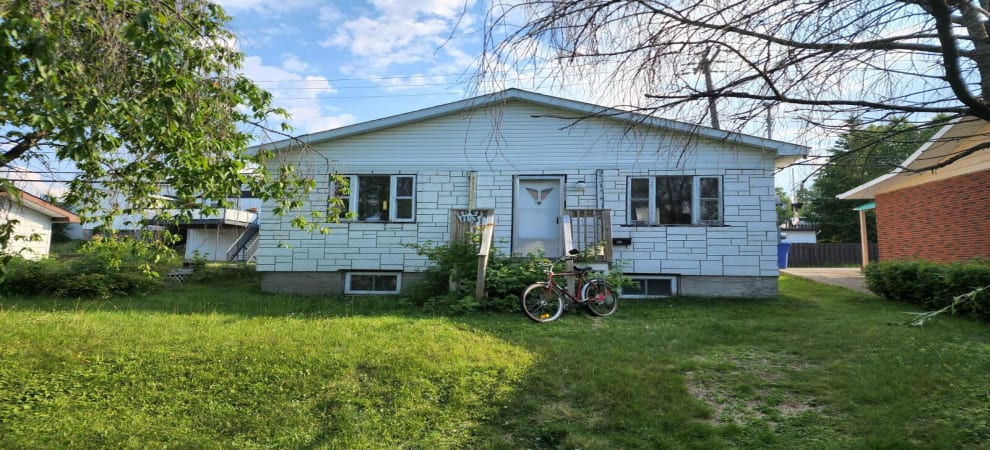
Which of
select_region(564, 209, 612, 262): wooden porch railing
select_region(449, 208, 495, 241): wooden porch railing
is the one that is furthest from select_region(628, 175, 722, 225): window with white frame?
select_region(449, 208, 495, 241): wooden porch railing

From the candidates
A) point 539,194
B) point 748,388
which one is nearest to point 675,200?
point 539,194

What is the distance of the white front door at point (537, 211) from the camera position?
33.0 ft

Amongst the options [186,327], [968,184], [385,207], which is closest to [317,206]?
[385,207]

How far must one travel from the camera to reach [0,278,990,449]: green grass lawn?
3441mm

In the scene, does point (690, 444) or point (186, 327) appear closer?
point (690, 444)

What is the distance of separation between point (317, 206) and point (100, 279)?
4.34 meters

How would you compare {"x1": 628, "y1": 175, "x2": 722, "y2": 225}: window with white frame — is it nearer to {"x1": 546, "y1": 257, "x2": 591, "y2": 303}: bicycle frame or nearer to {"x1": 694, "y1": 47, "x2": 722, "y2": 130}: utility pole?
{"x1": 546, "y1": 257, "x2": 591, "y2": 303}: bicycle frame

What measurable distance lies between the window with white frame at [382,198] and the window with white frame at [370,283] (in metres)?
1.14

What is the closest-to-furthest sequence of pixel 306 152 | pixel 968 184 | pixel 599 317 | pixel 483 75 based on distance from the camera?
pixel 483 75 → pixel 306 152 → pixel 599 317 → pixel 968 184

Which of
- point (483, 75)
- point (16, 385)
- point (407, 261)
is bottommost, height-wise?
point (16, 385)

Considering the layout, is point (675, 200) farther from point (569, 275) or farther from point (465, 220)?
point (465, 220)

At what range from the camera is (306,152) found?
245 inches

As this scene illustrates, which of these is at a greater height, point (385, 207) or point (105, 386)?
point (385, 207)

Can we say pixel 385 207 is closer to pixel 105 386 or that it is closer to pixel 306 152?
pixel 306 152
